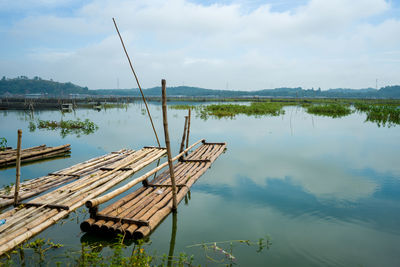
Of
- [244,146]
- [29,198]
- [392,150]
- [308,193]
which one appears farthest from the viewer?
[244,146]

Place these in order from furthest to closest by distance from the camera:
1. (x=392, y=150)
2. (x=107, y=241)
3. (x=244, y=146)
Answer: (x=244, y=146) → (x=392, y=150) → (x=107, y=241)

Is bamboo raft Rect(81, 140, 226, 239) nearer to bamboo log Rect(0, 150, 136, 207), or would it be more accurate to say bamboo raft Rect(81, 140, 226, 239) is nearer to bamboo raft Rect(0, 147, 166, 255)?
bamboo raft Rect(0, 147, 166, 255)

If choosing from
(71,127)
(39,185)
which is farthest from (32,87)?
(39,185)

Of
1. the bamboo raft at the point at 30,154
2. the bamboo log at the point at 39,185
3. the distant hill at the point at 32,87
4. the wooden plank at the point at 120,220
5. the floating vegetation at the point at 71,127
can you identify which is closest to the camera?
the wooden plank at the point at 120,220

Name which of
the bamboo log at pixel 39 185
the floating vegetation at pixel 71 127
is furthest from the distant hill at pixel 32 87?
the bamboo log at pixel 39 185

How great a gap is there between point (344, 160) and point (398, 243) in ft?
17.0

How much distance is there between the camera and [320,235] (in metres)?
4.33

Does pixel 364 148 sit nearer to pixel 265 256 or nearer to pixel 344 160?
pixel 344 160

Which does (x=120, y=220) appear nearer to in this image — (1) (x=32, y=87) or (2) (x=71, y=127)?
(2) (x=71, y=127)

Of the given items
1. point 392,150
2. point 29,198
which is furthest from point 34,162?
point 392,150

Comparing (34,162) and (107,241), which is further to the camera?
(34,162)

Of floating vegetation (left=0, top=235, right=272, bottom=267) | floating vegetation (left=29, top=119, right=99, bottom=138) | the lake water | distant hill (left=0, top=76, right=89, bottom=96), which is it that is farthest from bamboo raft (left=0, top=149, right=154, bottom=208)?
distant hill (left=0, top=76, right=89, bottom=96)

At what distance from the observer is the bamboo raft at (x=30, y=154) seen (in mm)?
7767

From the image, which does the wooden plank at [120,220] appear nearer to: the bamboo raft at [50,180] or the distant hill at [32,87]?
the bamboo raft at [50,180]
